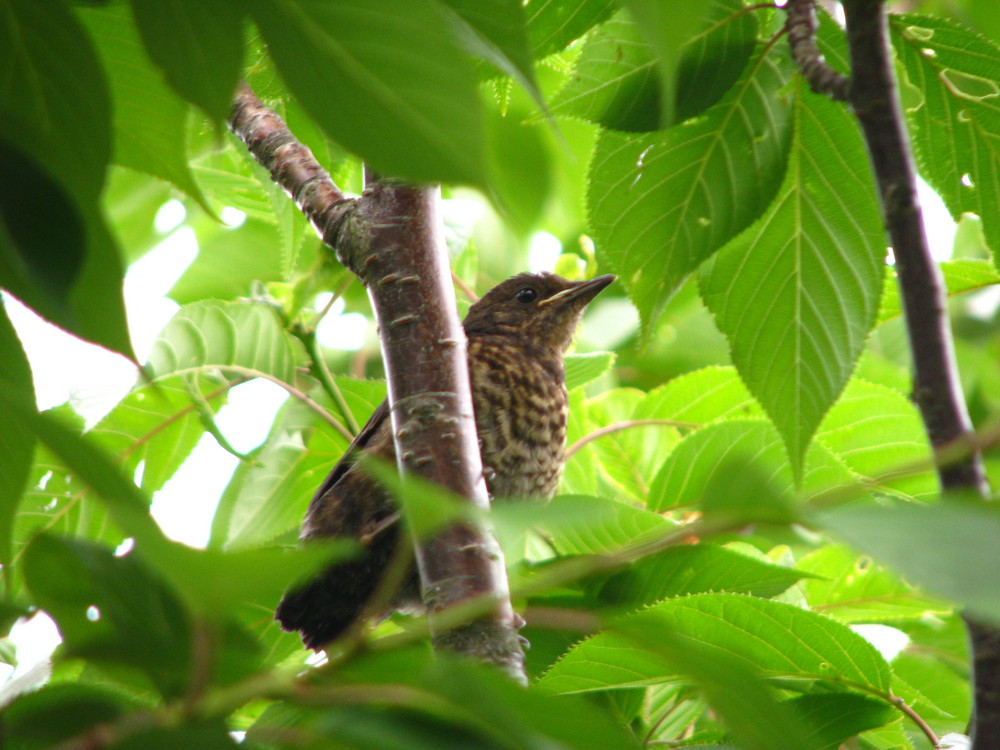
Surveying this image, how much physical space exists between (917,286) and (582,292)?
2563 millimetres

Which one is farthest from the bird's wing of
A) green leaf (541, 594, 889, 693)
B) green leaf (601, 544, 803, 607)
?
green leaf (541, 594, 889, 693)

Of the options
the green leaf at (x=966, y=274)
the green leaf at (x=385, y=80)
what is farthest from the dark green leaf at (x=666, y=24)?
the green leaf at (x=966, y=274)

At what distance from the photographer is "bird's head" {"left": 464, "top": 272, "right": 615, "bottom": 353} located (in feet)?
10.8

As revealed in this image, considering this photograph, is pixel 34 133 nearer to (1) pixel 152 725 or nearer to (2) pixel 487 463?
(1) pixel 152 725

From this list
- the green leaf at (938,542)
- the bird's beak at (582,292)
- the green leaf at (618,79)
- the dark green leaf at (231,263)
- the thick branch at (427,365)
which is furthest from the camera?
the dark green leaf at (231,263)

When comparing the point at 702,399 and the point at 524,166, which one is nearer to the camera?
the point at 702,399

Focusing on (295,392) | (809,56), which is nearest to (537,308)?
(295,392)

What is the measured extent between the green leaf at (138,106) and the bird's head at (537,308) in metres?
2.31

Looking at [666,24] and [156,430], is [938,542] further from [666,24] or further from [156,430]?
[156,430]

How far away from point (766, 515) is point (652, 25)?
1.05ft

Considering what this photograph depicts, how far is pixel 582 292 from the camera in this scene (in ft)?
10.7

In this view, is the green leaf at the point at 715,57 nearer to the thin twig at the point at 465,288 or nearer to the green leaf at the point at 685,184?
the green leaf at the point at 685,184

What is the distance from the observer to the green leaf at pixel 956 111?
4.28 ft

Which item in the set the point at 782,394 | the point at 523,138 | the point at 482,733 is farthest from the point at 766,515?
the point at 523,138
